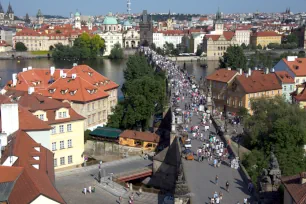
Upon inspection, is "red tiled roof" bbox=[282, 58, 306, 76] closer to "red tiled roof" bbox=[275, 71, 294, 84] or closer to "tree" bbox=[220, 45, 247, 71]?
"red tiled roof" bbox=[275, 71, 294, 84]

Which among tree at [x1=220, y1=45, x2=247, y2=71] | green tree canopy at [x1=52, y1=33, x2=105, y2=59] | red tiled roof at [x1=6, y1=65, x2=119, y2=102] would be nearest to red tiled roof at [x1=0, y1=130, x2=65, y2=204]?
red tiled roof at [x1=6, y1=65, x2=119, y2=102]

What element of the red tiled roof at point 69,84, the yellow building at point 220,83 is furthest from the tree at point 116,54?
the red tiled roof at point 69,84

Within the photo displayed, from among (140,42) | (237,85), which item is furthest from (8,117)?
(140,42)

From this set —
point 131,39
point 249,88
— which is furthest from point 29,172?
point 131,39

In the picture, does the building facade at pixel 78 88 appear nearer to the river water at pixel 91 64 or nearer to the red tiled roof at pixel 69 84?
the red tiled roof at pixel 69 84

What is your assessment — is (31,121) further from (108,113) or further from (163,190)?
(108,113)
